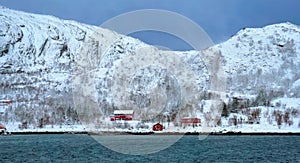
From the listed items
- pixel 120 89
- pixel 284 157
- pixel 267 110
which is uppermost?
pixel 120 89

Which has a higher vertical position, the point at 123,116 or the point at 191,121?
the point at 123,116

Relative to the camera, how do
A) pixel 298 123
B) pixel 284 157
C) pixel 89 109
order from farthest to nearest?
1. pixel 89 109
2. pixel 298 123
3. pixel 284 157

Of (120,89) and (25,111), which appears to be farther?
(120,89)

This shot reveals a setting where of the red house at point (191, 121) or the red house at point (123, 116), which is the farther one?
the red house at point (123, 116)

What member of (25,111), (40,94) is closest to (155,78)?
(40,94)

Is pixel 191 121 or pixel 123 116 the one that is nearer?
pixel 191 121

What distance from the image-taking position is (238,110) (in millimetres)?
125875

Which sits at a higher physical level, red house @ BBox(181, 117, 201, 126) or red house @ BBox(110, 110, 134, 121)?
red house @ BBox(110, 110, 134, 121)

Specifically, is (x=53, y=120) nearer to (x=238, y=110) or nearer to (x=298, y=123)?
(x=238, y=110)

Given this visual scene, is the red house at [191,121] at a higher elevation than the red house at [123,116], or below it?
below

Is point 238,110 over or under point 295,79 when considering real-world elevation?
under

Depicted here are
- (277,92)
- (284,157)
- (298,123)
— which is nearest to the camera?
(284,157)

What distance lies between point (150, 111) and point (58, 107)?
1145 inches

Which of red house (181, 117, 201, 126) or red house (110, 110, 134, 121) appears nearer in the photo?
red house (181, 117, 201, 126)
